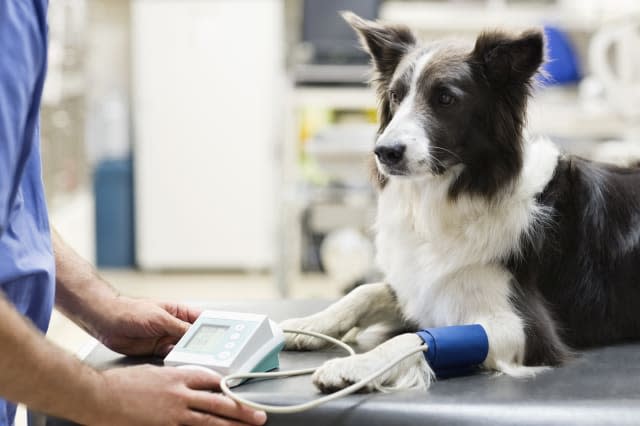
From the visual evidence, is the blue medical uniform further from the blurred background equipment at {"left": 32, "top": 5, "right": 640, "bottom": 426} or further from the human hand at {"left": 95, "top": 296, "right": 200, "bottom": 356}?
the blurred background equipment at {"left": 32, "top": 5, "right": 640, "bottom": 426}

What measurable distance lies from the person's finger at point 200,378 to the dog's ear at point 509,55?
24.1 inches

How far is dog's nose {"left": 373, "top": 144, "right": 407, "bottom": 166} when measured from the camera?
1.27 meters

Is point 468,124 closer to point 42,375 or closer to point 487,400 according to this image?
point 487,400

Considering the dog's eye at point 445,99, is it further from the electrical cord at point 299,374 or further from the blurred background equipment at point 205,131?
the blurred background equipment at point 205,131

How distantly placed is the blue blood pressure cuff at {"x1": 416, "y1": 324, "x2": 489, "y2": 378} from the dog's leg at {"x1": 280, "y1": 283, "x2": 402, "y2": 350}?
20 centimetres

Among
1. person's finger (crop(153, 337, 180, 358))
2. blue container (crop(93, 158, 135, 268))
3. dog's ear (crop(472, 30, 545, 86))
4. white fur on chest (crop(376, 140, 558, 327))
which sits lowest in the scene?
blue container (crop(93, 158, 135, 268))

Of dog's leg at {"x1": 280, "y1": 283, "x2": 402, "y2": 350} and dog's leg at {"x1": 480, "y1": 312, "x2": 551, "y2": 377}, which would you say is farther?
dog's leg at {"x1": 280, "y1": 283, "x2": 402, "y2": 350}

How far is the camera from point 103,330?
122cm

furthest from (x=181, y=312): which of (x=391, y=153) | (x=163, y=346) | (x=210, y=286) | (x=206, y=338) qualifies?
(x=210, y=286)

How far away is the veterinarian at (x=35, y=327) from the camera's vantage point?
2.81 ft

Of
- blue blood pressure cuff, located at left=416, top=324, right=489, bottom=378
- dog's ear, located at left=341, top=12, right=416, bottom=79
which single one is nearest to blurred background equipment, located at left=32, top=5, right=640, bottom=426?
dog's ear, located at left=341, top=12, right=416, bottom=79

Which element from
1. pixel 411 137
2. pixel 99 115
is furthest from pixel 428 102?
pixel 99 115

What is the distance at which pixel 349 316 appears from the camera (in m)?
1.33

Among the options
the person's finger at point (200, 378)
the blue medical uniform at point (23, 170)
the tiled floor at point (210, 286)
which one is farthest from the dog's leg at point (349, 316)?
the tiled floor at point (210, 286)
